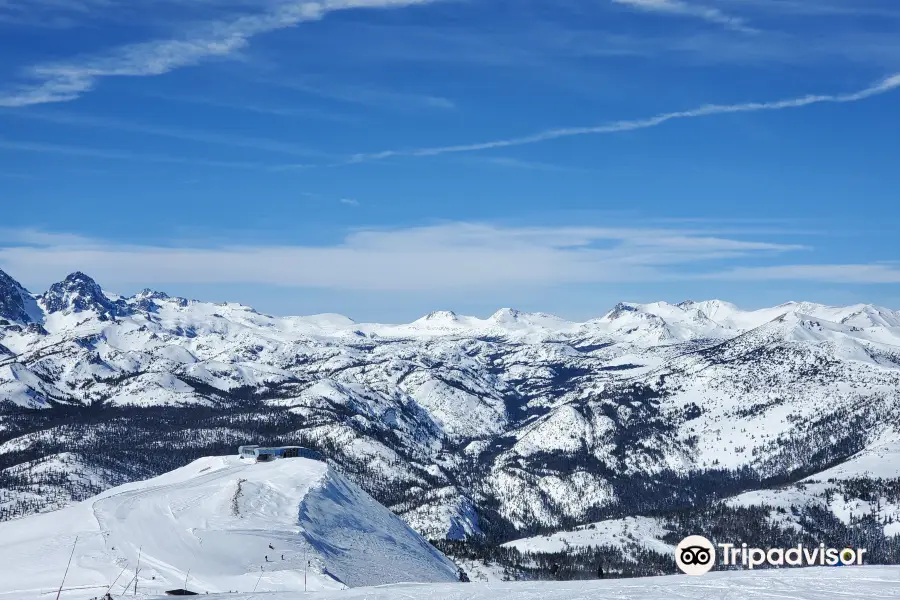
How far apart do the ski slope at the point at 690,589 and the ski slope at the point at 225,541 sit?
25208 mm

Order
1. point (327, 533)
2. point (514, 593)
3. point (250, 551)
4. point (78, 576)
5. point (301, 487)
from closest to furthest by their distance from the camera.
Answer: point (514, 593)
point (78, 576)
point (250, 551)
point (327, 533)
point (301, 487)

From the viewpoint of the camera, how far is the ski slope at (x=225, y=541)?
→ 78375 mm

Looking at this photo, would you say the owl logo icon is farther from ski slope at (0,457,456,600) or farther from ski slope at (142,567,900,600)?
ski slope at (0,457,456,600)

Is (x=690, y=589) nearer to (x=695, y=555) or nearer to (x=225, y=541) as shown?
(x=695, y=555)

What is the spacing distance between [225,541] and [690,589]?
2668 inches

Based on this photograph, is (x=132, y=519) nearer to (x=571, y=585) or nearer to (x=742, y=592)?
(x=571, y=585)

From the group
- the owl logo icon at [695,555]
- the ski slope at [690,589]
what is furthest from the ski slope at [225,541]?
the owl logo icon at [695,555]

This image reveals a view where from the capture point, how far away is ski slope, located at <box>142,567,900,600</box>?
46.8 meters

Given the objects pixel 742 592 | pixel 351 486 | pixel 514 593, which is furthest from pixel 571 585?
pixel 351 486

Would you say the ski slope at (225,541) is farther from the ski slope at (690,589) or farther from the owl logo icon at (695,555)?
the owl logo icon at (695,555)

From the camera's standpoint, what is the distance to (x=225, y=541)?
99.6 m

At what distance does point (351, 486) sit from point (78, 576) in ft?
275

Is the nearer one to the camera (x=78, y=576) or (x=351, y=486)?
(x=78, y=576)

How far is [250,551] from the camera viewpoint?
97375 millimetres
